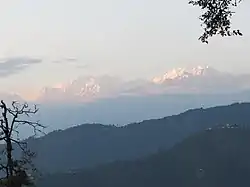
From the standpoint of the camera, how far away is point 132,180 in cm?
19875

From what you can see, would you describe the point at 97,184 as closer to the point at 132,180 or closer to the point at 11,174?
the point at 132,180

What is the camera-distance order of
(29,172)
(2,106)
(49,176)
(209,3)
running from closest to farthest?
(209,3)
(2,106)
(29,172)
(49,176)

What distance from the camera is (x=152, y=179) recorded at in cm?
19950

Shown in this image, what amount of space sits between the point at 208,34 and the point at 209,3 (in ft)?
1.64

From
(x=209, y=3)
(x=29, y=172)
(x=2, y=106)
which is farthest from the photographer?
(x=29, y=172)

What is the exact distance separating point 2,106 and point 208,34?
654cm

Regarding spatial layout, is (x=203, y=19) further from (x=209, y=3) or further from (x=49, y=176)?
(x=49, y=176)

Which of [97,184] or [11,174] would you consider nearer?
[11,174]

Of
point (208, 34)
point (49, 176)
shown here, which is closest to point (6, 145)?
point (208, 34)

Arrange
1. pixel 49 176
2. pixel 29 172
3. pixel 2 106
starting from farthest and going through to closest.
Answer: pixel 49 176 < pixel 29 172 < pixel 2 106

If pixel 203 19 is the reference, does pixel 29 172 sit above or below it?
below

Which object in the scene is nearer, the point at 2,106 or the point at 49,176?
the point at 2,106

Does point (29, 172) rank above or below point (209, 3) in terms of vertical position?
below

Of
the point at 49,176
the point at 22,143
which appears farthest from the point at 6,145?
the point at 49,176
